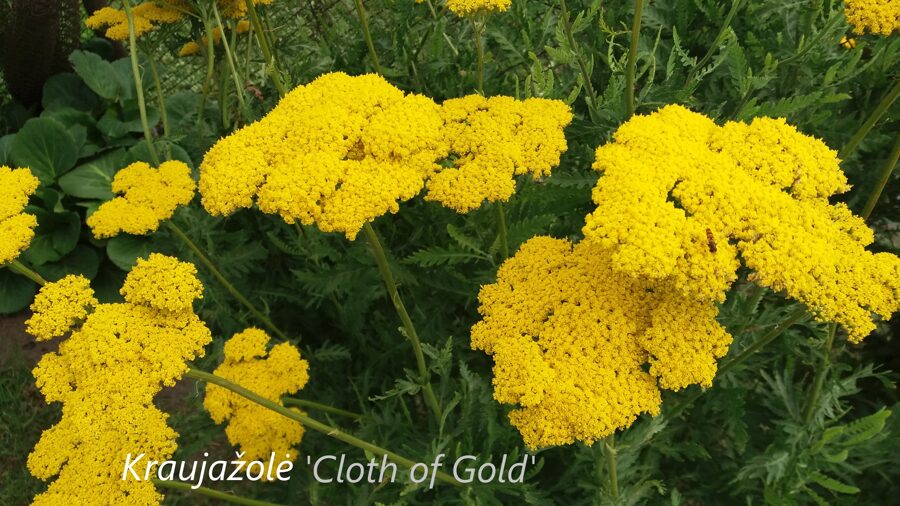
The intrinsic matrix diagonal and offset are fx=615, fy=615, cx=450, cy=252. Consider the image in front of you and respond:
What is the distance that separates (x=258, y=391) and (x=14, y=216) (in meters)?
1.21

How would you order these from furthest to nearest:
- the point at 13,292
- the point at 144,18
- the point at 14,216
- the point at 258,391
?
the point at 13,292, the point at 144,18, the point at 258,391, the point at 14,216

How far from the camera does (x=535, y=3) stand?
369cm

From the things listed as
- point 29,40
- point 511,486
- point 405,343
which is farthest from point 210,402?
point 29,40

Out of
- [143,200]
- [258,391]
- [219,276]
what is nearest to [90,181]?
[143,200]

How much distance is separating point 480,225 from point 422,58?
1306 mm

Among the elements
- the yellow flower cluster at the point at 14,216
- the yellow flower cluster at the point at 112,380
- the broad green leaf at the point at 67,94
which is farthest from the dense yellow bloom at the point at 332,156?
the broad green leaf at the point at 67,94

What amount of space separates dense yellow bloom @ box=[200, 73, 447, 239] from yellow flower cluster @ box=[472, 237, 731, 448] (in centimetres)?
55

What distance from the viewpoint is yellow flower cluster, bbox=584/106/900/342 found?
1.74 m

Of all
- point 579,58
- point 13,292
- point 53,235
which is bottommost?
point 13,292

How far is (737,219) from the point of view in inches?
70.7

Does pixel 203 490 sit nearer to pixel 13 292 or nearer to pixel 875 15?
pixel 875 15

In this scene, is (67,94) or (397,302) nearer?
(397,302)

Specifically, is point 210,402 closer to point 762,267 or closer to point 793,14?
point 762,267

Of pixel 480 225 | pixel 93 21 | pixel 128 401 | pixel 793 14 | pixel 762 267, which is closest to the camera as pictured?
Answer: pixel 762 267
